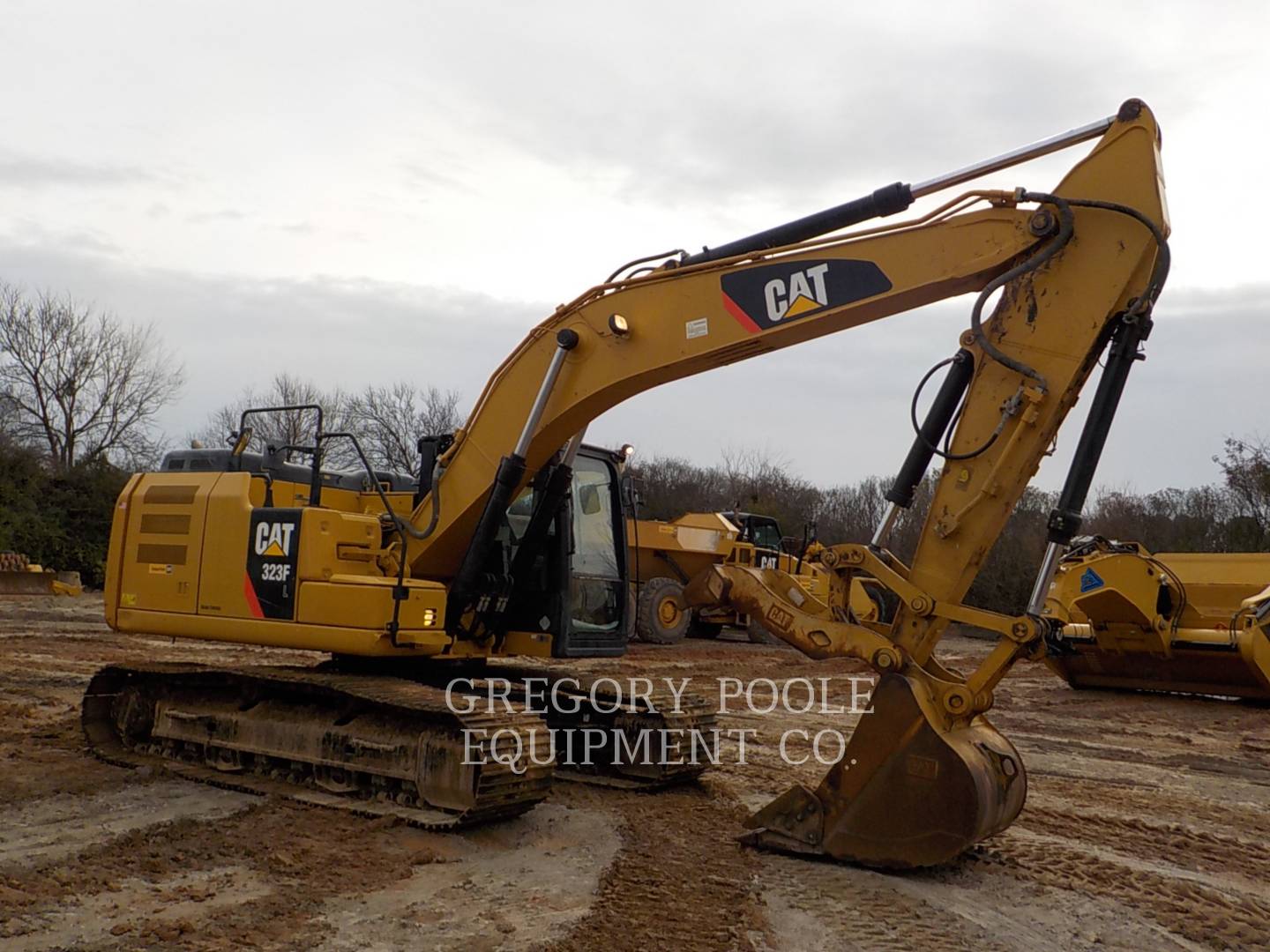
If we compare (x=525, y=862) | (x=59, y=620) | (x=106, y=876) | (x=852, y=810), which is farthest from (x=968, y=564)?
(x=59, y=620)

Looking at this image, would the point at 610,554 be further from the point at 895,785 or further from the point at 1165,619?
the point at 1165,619

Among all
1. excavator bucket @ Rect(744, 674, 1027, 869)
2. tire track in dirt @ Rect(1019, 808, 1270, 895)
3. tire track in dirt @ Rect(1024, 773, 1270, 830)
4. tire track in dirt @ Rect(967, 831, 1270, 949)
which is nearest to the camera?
tire track in dirt @ Rect(967, 831, 1270, 949)

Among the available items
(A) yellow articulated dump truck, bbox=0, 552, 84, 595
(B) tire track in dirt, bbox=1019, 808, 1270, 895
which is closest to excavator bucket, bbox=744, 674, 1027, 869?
(B) tire track in dirt, bbox=1019, 808, 1270, 895

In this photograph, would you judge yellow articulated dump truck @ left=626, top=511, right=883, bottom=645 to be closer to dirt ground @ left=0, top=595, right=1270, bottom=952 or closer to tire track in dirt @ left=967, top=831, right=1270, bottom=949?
dirt ground @ left=0, top=595, right=1270, bottom=952

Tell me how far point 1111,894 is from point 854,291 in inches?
123

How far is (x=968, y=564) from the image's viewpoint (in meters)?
5.34

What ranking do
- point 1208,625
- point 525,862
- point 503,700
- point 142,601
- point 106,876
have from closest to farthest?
point 106,876, point 525,862, point 503,700, point 142,601, point 1208,625

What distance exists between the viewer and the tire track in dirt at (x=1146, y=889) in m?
4.80

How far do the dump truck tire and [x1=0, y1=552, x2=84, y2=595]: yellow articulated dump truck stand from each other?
13.7 metres

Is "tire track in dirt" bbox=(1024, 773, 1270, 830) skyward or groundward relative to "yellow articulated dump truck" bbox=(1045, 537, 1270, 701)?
groundward

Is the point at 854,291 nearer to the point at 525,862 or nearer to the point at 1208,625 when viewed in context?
the point at 525,862

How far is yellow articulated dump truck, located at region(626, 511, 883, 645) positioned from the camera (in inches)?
754

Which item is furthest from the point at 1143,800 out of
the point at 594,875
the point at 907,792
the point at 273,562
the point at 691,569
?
the point at 691,569

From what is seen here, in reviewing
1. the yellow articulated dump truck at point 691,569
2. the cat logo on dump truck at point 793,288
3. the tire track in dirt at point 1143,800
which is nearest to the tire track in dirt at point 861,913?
the tire track in dirt at point 1143,800
